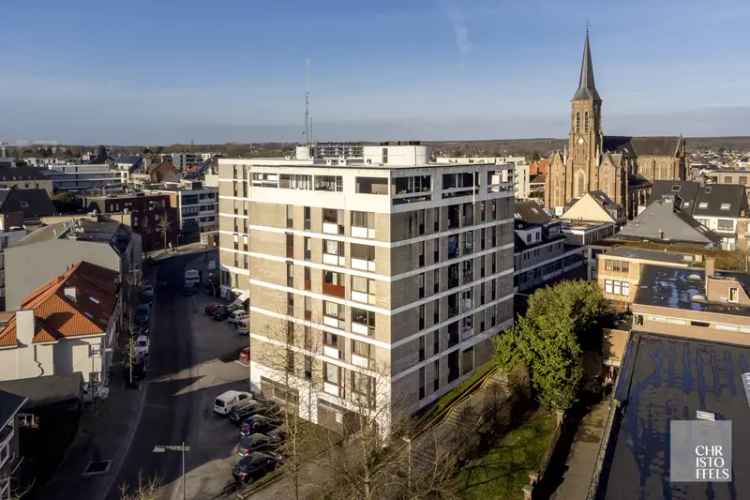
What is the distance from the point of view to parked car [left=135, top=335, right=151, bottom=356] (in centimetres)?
4403

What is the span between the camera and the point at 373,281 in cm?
3191

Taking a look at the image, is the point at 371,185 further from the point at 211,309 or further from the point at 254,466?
the point at 211,309

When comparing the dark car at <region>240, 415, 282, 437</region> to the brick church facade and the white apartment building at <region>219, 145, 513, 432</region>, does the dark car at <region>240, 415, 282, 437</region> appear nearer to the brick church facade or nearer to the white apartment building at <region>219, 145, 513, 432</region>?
the white apartment building at <region>219, 145, 513, 432</region>

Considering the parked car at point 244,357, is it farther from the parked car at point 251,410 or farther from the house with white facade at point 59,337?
the house with white facade at point 59,337

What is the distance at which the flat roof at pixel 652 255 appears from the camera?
5150 centimetres

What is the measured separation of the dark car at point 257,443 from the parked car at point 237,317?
2108cm

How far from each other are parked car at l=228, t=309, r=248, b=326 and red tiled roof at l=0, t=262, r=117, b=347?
1097cm

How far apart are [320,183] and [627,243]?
39.5 metres

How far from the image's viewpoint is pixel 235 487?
94.8 ft

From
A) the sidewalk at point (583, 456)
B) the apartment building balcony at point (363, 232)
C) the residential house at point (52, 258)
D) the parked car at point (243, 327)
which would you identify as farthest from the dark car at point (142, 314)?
the sidewalk at point (583, 456)

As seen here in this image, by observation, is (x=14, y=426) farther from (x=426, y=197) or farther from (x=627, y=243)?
(x=627, y=243)

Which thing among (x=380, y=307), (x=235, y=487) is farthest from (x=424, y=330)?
(x=235, y=487)

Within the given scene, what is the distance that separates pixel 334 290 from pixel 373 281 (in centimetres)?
279

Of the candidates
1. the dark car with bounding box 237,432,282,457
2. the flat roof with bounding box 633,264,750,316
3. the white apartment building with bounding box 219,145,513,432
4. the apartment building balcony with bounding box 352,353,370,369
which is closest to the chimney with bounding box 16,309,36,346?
the white apartment building with bounding box 219,145,513,432
